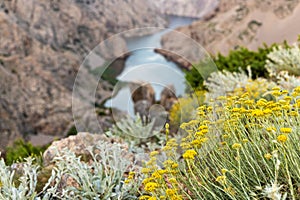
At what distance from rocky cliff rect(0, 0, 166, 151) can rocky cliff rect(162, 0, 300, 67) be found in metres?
13.7

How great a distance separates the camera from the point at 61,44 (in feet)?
158

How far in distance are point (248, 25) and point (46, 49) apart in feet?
72.9

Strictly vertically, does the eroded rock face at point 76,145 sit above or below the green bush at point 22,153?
above

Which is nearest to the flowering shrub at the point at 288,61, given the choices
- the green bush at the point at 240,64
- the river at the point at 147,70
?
the green bush at the point at 240,64

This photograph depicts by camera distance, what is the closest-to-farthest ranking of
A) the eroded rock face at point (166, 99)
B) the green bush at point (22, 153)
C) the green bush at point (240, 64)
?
the green bush at point (22, 153)
the green bush at point (240, 64)
the eroded rock face at point (166, 99)

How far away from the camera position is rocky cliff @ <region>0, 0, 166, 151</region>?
2988 cm

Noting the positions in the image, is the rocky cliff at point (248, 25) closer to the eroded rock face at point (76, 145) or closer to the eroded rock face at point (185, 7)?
the eroded rock face at point (185, 7)

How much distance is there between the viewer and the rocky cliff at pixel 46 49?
29875 mm

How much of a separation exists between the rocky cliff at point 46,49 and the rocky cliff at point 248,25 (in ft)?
45.1

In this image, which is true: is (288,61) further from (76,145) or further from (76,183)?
(76,183)

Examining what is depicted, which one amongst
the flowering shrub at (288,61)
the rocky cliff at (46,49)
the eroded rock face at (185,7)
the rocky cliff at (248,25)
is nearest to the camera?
the flowering shrub at (288,61)

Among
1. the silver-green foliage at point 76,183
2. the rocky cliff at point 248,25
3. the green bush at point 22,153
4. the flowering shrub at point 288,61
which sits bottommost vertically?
the green bush at point 22,153

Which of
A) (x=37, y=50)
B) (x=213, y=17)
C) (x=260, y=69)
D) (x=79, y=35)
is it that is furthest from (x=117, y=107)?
(x=79, y=35)

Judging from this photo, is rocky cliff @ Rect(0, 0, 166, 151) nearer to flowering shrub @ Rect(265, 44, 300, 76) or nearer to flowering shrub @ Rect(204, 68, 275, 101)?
flowering shrub @ Rect(204, 68, 275, 101)
